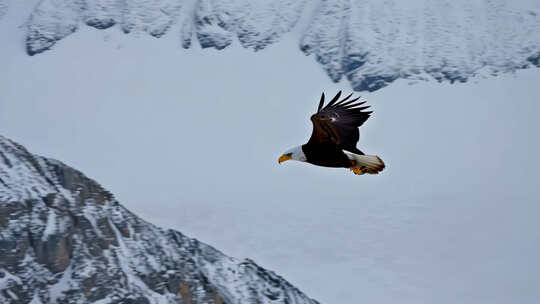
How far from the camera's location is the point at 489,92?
95.8 m

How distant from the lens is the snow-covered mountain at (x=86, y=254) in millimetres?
38781

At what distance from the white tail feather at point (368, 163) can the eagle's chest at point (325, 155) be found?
0.14 meters

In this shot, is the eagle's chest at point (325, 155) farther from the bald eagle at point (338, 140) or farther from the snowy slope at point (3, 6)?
the snowy slope at point (3, 6)

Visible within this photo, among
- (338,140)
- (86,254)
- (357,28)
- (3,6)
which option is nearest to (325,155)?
(338,140)

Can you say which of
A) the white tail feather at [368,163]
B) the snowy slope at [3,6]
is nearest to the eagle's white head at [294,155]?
the white tail feather at [368,163]

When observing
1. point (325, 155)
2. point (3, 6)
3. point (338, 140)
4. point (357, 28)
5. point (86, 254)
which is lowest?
point (86, 254)

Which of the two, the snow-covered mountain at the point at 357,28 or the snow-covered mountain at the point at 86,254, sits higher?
the snow-covered mountain at the point at 357,28

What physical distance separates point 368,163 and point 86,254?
24.4m

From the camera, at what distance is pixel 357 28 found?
3880 inches

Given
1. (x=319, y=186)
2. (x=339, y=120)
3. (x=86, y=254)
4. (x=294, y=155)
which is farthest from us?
(x=319, y=186)

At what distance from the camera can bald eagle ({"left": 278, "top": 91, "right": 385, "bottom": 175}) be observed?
17484 millimetres

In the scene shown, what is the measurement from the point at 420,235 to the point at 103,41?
4226cm

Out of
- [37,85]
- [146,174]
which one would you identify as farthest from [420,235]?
[37,85]

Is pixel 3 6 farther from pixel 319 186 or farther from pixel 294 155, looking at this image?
pixel 294 155
